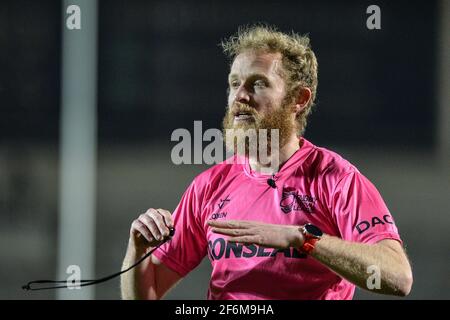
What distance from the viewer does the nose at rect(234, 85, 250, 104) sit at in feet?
8.06

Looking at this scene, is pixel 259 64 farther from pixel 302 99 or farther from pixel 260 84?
pixel 302 99

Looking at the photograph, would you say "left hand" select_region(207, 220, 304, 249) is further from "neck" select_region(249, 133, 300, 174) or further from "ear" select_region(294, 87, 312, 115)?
"ear" select_region(294, 87, 312, 115)

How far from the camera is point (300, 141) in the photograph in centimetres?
252

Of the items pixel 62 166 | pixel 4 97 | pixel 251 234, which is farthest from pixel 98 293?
pixel 251 234

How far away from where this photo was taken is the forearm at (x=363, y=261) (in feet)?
7.10

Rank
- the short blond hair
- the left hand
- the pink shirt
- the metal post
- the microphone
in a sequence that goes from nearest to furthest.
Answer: the left hand, the pink shirt, the microphone, the short blond hair, the metal post

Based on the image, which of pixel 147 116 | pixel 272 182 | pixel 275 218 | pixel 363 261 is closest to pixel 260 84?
pixel 272 182

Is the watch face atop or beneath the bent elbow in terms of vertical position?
atop

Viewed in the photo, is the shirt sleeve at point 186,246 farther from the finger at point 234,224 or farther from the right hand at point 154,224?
the finger at point 234,224

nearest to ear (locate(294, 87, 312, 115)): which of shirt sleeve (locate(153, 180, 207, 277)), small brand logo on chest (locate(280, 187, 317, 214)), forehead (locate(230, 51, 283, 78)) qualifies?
forehead (locate(230, 51, 283, 78))

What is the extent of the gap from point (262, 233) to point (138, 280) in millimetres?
528

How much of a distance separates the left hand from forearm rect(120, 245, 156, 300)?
0.39 metres

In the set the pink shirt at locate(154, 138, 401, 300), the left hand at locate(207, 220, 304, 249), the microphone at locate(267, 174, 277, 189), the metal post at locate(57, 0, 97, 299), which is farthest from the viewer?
the metal post at locate(57, 0, 97, 299)
